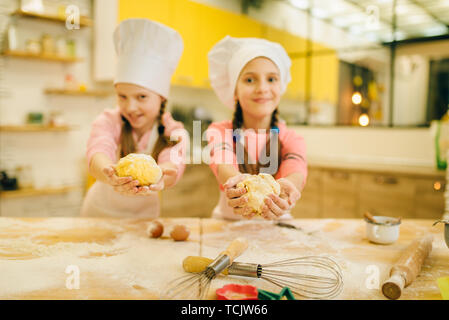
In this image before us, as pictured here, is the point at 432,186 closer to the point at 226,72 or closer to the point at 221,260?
the point at 226,72

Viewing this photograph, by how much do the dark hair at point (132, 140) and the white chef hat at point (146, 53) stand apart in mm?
104

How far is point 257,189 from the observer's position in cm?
90

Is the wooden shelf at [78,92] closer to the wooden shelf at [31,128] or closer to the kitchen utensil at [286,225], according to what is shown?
the wooden shelf at [31,128]

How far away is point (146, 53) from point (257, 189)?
25.4 inches

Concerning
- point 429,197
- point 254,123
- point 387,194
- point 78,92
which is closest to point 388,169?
point 387,194

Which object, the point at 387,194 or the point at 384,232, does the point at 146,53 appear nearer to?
the point at 384,232

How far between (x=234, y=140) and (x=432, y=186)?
1699 mm

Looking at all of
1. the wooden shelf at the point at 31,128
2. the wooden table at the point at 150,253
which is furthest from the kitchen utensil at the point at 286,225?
the wooden shelf at the point at 31,128

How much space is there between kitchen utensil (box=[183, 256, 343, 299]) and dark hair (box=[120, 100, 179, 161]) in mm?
516

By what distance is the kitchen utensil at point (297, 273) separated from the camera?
2.44ft

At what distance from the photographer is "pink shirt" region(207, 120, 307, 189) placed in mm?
1104

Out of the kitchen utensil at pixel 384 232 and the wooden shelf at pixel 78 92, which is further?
the wooden shelf at pixel 78 92

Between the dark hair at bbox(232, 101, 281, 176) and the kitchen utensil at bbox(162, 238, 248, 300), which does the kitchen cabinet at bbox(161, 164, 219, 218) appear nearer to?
the dark hair at bbox(232, 101, 281, 176)

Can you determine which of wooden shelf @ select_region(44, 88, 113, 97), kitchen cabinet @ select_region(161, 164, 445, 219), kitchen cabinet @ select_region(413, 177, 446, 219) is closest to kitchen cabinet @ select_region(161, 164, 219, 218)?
kitchen cabinet @ select_region(161, 164, 445, 219)
